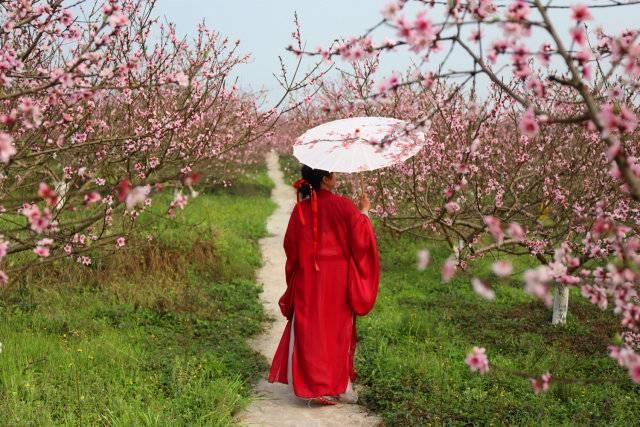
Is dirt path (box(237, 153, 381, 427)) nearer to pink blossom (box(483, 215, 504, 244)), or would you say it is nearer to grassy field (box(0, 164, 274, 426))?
grassy field (box(0, 164, 274, 426))

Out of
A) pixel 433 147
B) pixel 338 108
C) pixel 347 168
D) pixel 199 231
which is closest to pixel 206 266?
pixel 199 231

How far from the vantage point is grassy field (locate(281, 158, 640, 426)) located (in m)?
4.66

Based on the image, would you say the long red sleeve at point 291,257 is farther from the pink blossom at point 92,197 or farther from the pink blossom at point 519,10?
the pink blossom at point 519,10

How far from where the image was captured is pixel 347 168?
170 inches

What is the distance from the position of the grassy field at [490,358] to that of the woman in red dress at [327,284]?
485 mm

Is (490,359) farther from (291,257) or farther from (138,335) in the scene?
(138,335)

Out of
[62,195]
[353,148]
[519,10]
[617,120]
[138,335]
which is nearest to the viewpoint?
[617,120]

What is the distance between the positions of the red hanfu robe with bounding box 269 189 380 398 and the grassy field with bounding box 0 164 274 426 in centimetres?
A: 62

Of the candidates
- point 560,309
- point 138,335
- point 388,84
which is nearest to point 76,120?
point 138,335

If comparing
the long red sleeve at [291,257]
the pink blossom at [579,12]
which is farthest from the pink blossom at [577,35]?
the long red sleeve at [291,257]

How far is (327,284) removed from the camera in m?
4.82

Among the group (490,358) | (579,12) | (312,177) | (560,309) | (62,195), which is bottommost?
(490,358)

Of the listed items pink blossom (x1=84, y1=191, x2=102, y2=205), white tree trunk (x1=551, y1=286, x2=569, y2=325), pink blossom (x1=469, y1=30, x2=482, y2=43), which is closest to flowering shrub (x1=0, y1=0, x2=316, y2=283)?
pink blossom (x1=84, y1=191, x2=102, y2=205)

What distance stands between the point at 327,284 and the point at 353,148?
1.11m
